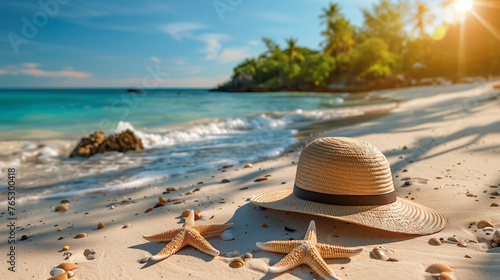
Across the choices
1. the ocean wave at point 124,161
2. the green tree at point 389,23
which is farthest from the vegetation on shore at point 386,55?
the ocean wave at point 124,161

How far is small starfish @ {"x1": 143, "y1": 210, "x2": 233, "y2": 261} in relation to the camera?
263cm

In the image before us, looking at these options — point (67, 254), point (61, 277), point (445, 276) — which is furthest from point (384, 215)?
point (67, 254)

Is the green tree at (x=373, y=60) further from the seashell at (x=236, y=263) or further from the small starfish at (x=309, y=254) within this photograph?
the seashell at (x=236, y=263)

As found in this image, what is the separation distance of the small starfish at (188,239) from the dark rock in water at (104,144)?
664 cm

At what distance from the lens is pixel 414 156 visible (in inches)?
221

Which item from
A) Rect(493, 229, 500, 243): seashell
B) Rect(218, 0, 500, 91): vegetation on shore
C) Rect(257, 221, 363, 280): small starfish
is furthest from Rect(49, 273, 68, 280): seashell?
Rect(218, 0, 500, 91): vegetation on shore

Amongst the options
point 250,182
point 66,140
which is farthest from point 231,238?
point 66,140

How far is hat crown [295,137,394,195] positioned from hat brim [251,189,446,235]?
0.15 metres

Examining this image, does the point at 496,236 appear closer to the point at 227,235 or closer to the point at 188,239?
the point at 227,235

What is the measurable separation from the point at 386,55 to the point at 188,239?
169ft

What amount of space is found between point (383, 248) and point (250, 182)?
256cm

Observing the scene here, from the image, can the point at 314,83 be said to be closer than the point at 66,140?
No

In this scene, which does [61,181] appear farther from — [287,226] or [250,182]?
[287,226]

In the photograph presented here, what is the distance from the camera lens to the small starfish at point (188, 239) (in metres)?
2.63
